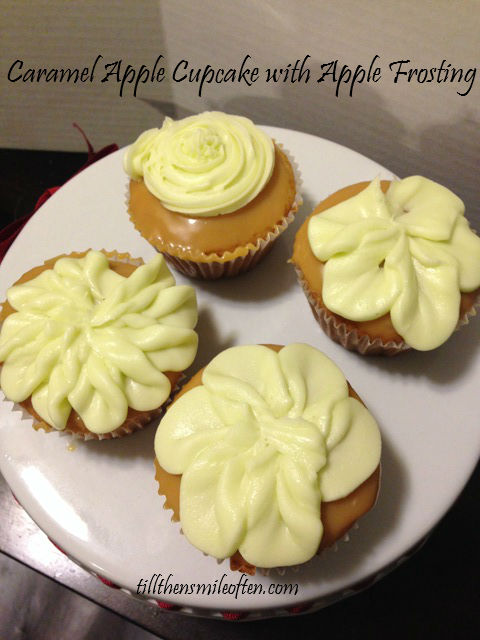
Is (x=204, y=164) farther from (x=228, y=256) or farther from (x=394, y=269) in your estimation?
(x=394, y=269)

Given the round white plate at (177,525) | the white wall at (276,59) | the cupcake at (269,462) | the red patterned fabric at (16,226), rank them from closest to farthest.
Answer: the cupcake at (269,462), the round white plate at (177,525), the white wall at (276,59), the red patterned fabric at (16,226)

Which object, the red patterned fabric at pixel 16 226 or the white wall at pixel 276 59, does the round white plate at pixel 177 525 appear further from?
the white wall at pixel 276 59

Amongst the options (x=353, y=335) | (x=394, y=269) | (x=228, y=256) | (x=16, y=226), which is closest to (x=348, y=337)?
(x=353, y=335)

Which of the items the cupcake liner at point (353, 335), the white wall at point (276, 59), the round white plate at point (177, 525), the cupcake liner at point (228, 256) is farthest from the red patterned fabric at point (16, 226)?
the cupcake liner at point (353, 335)

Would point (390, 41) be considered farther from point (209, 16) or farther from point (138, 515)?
point (138, 515)

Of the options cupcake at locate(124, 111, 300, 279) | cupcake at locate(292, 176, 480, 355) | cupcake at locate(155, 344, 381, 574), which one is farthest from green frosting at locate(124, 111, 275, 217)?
cupcake at locate(155, 344, 381, 574)
